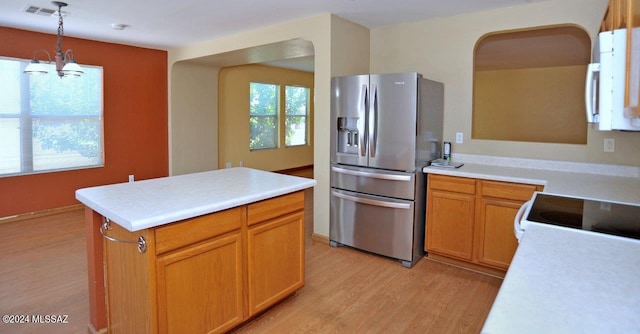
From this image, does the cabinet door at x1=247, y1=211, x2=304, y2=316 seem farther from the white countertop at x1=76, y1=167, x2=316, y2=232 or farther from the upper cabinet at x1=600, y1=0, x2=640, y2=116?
the upper cabinet at x1=600, y1=0, x2=640, y2=116

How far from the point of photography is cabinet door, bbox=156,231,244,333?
1.80 metres

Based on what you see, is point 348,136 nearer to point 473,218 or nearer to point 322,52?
point 322,52

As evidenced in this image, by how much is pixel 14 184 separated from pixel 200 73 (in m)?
2.99

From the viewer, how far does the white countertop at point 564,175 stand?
2.26 meters

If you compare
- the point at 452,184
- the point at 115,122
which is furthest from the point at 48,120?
the point at 452,184

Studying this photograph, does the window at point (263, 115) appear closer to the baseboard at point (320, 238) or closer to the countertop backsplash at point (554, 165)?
the baseboard at point (320, 238)

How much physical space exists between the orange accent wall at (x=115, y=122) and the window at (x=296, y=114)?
265cm

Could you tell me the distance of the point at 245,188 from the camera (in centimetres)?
229

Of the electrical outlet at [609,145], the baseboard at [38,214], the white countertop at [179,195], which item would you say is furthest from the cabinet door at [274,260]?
the baseboard at [38,214]

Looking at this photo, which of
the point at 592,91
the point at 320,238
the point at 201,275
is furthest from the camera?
the point at 320,238

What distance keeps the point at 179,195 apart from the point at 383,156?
1.90m

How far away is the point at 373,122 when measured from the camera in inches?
Answer: 134

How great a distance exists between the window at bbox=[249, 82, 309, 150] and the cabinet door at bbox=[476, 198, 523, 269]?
4998mm

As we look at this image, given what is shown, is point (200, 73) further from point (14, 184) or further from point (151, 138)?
point (14, 184)
